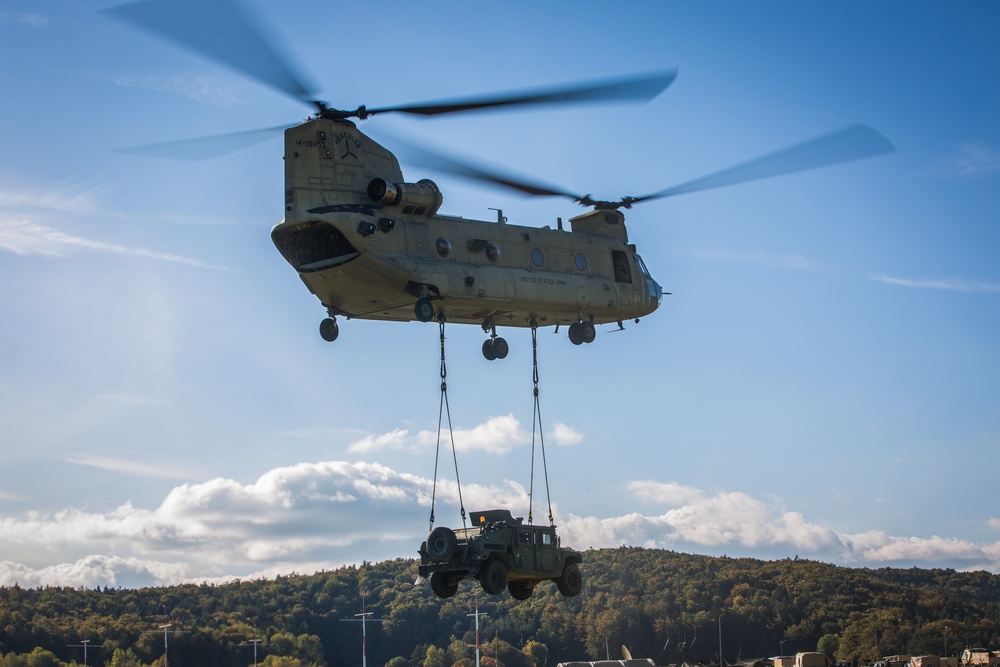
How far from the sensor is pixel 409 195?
103ft

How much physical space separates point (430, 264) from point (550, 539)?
6707 mm

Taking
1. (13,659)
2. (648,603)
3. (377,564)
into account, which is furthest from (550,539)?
(377,564)

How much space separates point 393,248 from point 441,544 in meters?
6.69

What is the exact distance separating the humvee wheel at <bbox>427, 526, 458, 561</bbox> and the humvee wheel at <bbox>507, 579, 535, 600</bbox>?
7.93 feet

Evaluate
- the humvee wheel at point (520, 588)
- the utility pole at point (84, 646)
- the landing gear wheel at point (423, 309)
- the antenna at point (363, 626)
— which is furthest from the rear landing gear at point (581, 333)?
the utility pole at point (84, 646)

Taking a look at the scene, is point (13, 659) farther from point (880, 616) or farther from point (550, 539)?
point (550, 539)

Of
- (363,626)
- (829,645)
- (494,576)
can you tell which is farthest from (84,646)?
(494,576)

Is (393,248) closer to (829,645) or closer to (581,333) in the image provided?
(581,333)

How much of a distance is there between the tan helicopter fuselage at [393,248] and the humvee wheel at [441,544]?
531cm

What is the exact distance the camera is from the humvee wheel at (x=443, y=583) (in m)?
29.2

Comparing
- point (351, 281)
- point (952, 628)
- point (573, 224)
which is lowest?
point (952, 628)

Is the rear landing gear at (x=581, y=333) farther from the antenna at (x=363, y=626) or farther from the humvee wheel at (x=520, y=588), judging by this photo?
the antenna at (x=363, y=626)

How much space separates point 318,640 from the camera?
93.4 metres

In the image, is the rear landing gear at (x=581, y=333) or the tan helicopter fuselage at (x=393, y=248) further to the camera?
the rear landing gear at (x=581, y=333)
